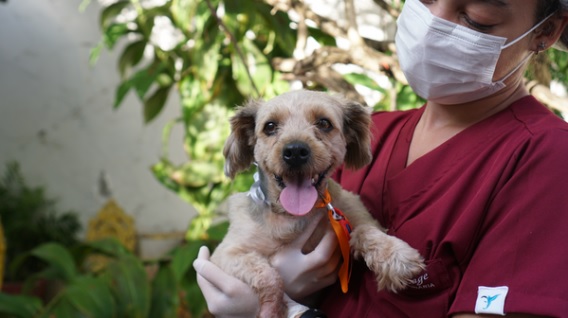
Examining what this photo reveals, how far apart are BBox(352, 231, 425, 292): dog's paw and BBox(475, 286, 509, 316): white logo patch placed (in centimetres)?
19

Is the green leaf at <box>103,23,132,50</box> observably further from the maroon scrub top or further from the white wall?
the maroon scrub top

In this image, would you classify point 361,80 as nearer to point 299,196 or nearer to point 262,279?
point 299,196

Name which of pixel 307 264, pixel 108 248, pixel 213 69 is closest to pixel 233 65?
pixel 213 69

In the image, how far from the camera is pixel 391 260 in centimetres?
171

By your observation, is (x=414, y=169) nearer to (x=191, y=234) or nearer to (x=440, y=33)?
(x=440, y=33)

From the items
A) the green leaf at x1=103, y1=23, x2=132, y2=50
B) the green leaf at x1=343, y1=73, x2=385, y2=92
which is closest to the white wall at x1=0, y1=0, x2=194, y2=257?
the green leaf at x1=103, y1=23, x2=132, y2=50

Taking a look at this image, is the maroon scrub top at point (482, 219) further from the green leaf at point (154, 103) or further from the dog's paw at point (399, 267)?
the green leaf at point (154, 103)

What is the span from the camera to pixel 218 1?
3871 mm

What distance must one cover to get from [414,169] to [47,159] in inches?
166

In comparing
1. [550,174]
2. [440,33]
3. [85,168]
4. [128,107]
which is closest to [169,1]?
[128,107]

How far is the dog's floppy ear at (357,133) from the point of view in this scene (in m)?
2.07

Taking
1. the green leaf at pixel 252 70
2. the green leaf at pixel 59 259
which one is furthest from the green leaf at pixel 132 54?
the green leaf at pixel 59 259

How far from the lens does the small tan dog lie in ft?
6.01

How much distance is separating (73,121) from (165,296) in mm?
2349
